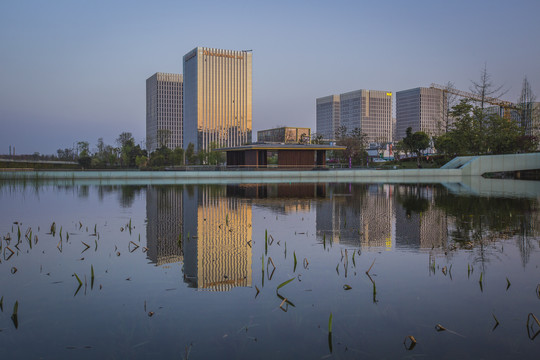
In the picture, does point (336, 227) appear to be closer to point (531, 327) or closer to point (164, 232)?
point (164, 232)

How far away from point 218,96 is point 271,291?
6503 inches

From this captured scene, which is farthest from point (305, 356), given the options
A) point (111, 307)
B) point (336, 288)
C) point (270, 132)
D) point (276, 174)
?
point (270, 132)

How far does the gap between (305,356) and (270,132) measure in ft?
210

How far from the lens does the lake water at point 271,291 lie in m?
5.11

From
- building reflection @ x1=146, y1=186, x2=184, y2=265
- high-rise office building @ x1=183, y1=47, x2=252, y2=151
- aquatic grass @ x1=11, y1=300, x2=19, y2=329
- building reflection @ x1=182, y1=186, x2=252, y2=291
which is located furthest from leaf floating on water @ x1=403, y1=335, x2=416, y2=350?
high-rise office building @ x1=183, y1=47, x2=252, y2=151

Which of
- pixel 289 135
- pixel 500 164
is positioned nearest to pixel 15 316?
pixel 500 164

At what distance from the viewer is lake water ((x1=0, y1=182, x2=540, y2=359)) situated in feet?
16.8

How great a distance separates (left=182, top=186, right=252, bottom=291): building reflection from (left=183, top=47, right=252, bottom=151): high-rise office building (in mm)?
150128

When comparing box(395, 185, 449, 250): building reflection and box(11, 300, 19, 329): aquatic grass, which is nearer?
box(11, 300, 19, 329): aquatic grass

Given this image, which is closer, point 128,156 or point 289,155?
point 289,155

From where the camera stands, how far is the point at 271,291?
23.2 feet

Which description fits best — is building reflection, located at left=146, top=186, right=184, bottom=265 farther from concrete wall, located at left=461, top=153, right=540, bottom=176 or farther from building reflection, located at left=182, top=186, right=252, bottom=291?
concrete wall, located at left=461, top=153, right=540, bottom=176

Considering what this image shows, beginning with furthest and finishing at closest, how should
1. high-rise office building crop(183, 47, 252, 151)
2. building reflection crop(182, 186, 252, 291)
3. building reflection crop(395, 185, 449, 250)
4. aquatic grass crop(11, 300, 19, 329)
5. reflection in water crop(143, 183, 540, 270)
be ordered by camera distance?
high-rise office building crop(183, 47, 252, 151)
building reflection crop(395, 185, 449, 250)
reflection in water crop(143, 183, 540, 270)
building reflection crop(182, 186, 252, 291)
aquatic grass crop(11, 300, 19, 329)

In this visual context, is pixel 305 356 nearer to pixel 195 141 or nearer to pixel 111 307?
pixel 111 307
